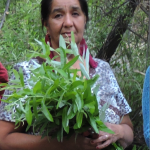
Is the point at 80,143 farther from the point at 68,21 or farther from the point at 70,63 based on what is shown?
the point at 68,21

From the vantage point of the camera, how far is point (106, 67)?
1.80 meters

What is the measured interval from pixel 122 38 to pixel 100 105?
1.37m

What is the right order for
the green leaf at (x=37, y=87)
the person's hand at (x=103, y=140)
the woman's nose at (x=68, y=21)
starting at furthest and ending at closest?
1. the woman's nose at (x=68, y=21)
2. the person's hand at (x=103, y=140)
3. the green leaf at (x=37, y=87)

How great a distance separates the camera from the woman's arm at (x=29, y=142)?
135 cm

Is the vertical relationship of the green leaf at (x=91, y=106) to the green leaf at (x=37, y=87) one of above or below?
below

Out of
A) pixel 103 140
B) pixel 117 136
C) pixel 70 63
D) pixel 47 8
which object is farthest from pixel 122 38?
pixel 70 63

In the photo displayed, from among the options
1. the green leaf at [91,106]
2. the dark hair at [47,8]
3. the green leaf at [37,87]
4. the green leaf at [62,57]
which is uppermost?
the dark hair at [47,8]

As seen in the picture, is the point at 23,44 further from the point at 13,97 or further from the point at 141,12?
the point at 13,97

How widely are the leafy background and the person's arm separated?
73cm

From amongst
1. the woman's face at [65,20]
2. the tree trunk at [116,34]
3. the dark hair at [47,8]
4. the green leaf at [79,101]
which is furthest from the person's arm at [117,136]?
the tree trunk at [116,34]

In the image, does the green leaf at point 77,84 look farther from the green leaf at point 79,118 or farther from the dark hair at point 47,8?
the dark hair at point 47,8

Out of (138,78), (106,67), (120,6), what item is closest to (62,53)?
(106,67)

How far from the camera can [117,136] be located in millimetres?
1438

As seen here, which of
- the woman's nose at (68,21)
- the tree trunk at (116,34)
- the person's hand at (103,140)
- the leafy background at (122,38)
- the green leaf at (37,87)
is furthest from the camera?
the tree trunk at (116,34)
